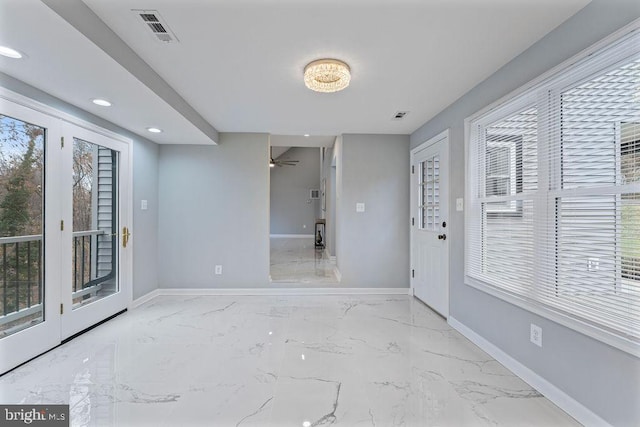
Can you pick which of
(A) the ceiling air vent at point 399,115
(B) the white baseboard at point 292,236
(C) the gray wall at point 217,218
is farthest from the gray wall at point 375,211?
(B) the white baseboard at point 292,236

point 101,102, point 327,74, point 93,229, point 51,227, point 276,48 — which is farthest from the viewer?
point 93,229

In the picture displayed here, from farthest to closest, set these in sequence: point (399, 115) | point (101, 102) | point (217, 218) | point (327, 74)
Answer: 1. point (217, 218)
2. point (399, 115)
3. point (101, 102)
4. point (327, 74)

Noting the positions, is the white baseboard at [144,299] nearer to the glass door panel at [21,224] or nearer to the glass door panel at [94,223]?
the glass door panel at [94,223]

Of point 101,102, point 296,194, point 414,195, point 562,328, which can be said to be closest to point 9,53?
point 101,102

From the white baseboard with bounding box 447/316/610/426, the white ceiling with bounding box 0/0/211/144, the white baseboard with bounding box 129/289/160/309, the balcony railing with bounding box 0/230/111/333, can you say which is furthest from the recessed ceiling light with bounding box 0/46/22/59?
the white baseboard with bounding box 447/316/610/426

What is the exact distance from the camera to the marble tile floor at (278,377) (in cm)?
163

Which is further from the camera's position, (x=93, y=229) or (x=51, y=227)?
(x=93, y=229)

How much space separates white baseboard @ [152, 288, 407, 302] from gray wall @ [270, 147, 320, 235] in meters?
7.26

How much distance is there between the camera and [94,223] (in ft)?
9.82

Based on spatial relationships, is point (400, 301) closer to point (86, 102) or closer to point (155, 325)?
point (155, 325)

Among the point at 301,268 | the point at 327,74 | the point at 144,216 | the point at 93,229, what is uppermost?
the point at 327,74

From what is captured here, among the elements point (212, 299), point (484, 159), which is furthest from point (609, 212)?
point (212, 299)

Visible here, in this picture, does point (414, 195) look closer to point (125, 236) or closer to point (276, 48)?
point (276, 48)

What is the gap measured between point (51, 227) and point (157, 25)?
1.86 meters
